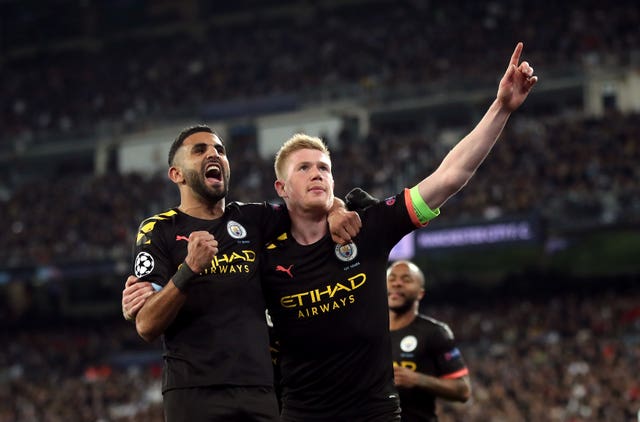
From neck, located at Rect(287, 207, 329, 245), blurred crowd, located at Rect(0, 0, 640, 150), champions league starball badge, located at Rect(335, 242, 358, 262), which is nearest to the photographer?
champions league starball badge, located at Rect(335, 242, 358, 262)

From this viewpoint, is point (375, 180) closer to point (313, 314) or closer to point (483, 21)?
point (483, 21)

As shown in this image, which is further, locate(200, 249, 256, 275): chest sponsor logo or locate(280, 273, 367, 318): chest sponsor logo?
locate(280, 273, 367, 318): chest sponsor logo

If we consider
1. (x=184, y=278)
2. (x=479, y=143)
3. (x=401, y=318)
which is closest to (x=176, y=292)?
(x=184, y=278)

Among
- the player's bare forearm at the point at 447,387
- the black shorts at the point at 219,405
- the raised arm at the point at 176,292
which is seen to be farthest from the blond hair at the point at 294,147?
the player's bare forearm at the point at 447,387

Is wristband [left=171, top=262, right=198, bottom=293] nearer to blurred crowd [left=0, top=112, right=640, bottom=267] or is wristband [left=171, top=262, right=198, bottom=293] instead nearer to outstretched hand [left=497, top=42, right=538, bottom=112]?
outstretched hand [left=497, top=42, right=538, bottom=112]

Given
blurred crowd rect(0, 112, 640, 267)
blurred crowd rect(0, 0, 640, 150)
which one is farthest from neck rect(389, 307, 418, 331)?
blurred crowd rect(0, 0, 640, 150)

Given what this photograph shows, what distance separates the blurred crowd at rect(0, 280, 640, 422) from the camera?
68.2ft

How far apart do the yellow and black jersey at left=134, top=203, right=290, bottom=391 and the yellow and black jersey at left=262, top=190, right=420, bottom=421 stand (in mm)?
261

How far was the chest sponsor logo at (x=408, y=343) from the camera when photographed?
736 centimetres

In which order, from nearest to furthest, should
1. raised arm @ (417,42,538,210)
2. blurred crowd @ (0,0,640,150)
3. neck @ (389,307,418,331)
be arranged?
raised arm @ (417,42,538,210)
neck @ (389,307,418,331)
blurred crowd @ (0,0,640,150)

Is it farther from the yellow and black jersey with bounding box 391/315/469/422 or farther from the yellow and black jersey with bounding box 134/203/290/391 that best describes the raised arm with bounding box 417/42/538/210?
the yellow and black jersey with bounding box 391/315/469/422

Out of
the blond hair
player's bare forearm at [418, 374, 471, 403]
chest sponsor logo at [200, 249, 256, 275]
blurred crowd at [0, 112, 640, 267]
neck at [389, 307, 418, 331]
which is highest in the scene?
blurred crowd at [0, 112, 640, 267]

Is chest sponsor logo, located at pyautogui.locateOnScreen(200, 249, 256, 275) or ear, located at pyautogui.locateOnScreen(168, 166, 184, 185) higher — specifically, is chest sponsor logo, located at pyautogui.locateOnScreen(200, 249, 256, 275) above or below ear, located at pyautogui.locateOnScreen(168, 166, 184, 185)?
below

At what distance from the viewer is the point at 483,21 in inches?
1644
